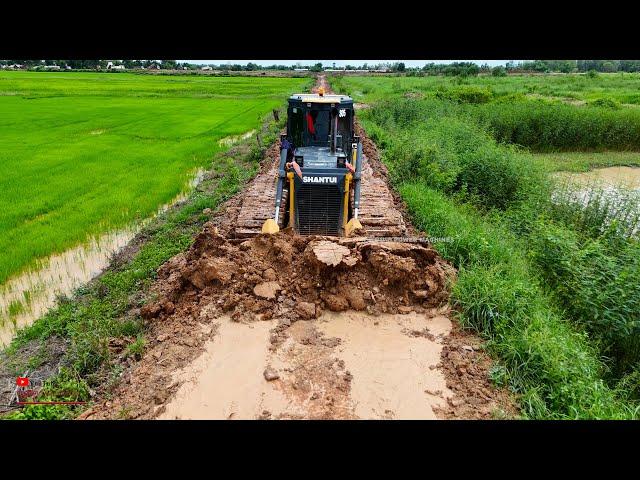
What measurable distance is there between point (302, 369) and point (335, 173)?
355 centimetres

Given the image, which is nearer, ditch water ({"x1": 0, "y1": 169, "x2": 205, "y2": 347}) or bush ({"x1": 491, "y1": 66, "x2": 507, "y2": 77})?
ditch water ({"x1": 0, "y1": 169, "x2": 205, "y2": 347})

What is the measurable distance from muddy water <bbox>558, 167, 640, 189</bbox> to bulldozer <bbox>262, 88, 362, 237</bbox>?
404 inches

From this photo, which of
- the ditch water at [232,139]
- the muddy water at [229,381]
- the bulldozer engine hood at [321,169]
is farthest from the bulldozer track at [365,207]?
the ditch water at [232,139]

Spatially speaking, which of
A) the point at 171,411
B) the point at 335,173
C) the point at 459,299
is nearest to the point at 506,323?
the point at 459,299

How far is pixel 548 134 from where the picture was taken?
1931 centimetres

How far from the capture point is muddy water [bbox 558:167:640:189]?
15.0m

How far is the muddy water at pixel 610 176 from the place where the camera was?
49.1 feet

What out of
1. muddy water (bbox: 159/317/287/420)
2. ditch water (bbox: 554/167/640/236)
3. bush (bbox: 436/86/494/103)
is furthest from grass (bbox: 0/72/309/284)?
bush (bbox: 436/86/494/103)

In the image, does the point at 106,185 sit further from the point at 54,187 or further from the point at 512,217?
the point at 512,217

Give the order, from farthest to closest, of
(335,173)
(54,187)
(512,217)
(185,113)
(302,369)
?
(185,113) < (54,187) < (512,217) < (335,173) < (302,369)

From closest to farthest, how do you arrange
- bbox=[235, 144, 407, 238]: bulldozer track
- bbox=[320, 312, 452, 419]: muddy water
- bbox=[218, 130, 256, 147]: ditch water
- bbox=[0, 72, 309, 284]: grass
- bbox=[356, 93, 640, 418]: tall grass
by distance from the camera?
bbox=[356, 93, 640, 418]: tall grass
bbox=[320, 312, 452, 419]: muddy water
bbox=[235, 144, 407, 238]: bulldozer track
bbox=[0, 72, 309, 284]: grass
bbox=[218, 130, 256, 147]: ditch water

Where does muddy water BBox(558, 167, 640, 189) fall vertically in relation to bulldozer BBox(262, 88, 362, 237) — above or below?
below

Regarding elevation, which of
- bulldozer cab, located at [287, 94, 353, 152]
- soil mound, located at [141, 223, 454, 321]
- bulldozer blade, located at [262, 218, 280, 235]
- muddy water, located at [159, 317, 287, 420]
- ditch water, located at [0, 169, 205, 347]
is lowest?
ditch water, located at [0, 169, 205, 347]

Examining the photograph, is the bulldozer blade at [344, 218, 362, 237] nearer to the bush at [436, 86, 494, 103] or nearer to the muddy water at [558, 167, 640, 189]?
the muddy water at [558, 167, 640, 189]
